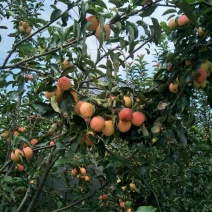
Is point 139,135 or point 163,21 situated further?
point 163,21

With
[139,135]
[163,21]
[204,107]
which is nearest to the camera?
[139,135]

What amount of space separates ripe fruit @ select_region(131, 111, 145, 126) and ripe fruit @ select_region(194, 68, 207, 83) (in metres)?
0.29

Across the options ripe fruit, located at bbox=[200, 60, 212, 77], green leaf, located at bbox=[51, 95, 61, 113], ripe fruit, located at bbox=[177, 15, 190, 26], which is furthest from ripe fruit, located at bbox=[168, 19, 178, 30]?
green leaf, located at bbox=[51, 95, 61, 113]

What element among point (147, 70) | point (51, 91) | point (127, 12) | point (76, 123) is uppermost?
point (127, 12)

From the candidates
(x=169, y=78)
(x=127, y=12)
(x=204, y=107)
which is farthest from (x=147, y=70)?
(x=127, y=12)

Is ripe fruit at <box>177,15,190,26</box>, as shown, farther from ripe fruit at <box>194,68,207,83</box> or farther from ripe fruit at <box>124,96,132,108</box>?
ripe fruit at <box>124,96,132,108</box>

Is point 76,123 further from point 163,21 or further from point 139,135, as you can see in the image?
point 163,21

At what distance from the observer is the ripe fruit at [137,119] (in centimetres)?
136

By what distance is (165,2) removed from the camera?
1.35m

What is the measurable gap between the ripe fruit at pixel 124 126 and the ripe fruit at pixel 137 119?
2 centimetres

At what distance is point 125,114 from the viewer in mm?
1299

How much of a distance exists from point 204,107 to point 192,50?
2245 millimetres

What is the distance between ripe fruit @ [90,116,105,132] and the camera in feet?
4.25

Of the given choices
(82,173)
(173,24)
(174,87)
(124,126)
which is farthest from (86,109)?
(82,173)
